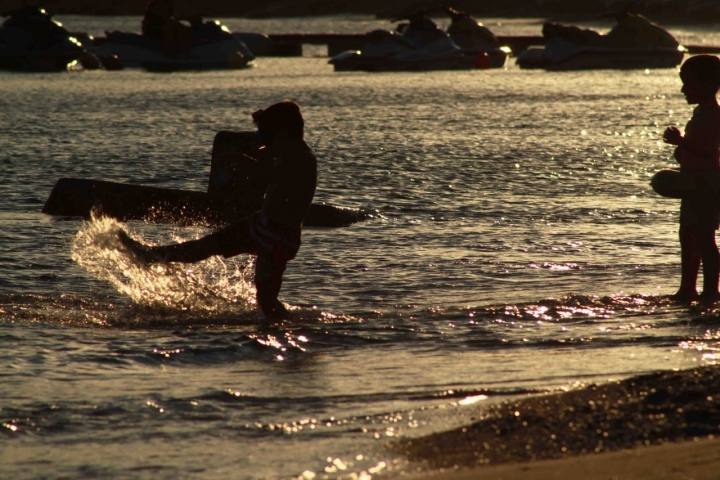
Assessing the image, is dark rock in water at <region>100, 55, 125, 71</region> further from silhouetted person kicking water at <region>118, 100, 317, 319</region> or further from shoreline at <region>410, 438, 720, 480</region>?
shoreline at <region>410, 438, 720, 480</region>

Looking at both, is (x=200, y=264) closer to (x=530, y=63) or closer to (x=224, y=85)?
(x=224, y=85)

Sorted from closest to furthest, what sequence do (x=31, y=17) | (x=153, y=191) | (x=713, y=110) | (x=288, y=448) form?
(x=288, y=448) → (x=713, y=110) → (x=153, y=191) → (x=31, y=17)

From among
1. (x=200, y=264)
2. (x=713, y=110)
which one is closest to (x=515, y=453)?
(x=713, y=110)

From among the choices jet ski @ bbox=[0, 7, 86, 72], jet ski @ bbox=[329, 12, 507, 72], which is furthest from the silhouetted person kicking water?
jet ski @ bbox=[0, 7, 86, 72]

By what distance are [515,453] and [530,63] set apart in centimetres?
3632

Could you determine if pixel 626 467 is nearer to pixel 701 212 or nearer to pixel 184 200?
pixel 701 212

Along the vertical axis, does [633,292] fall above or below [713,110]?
below

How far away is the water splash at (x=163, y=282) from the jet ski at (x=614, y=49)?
3180cm

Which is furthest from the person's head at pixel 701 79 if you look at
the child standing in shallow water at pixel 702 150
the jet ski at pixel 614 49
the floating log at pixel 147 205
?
the jet ski at pixel 614 49

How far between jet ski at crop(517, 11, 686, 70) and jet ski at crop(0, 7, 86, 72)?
53.5 ft

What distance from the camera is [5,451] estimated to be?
500 cm

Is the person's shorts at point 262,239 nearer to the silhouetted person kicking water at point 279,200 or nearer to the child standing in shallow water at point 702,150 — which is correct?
the silhouetted person kicking water at point 279,200

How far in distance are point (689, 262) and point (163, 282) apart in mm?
3724

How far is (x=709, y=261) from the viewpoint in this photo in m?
7.51
